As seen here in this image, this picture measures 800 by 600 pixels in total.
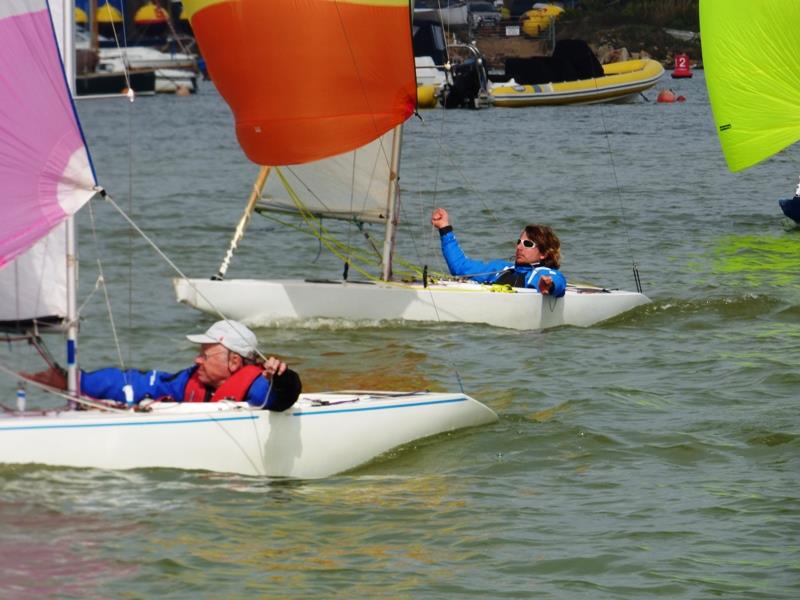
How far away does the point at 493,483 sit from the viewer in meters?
9.16

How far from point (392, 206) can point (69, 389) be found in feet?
20.7

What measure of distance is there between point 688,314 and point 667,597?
299 inches

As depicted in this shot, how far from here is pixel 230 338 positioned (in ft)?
28.4

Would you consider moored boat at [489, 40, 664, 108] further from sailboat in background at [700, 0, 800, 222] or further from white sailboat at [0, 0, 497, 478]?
white sailboat at [0, 0, 497, 478]

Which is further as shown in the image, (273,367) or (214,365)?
(214,365)

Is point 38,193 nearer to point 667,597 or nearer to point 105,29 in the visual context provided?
point 667,597

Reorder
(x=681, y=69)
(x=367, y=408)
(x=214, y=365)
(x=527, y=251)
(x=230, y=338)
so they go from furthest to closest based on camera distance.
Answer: (x=681, y=69)
(x=527, y=251)
(x=367, y=408)
(x=214, y=365)
(x=230, y=338)

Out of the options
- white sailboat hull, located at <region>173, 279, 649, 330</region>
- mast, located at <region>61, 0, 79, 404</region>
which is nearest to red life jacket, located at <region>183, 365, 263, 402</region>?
mast, located at <region>61, 0, 79, 404</region>

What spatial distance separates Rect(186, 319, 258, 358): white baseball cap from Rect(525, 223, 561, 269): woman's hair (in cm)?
517

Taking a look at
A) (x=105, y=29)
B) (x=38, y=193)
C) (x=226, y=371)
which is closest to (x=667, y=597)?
(x=226, y=371)

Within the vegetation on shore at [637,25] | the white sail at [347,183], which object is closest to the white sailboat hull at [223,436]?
the white sail at [347,183]

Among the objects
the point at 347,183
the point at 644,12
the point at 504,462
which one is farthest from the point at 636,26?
the point at 504,462

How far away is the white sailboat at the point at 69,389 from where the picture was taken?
8062mm

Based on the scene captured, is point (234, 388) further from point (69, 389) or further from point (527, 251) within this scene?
point (527, 251)
